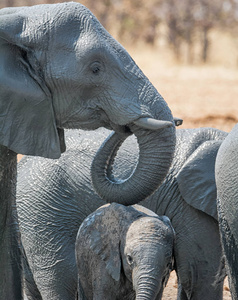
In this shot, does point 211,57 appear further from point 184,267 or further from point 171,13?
point 184,267

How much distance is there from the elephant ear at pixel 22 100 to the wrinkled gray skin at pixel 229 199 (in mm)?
668

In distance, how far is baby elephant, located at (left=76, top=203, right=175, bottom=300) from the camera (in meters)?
3.12

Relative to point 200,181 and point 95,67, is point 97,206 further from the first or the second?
point 95,67

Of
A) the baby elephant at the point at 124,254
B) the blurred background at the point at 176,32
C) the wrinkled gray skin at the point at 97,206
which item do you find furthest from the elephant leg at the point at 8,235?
the blurred background at the point at 176,32

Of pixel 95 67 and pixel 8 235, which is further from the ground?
pixel 95 67

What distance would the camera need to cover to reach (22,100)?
3.21m

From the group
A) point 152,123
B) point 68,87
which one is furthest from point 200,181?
point 68,87

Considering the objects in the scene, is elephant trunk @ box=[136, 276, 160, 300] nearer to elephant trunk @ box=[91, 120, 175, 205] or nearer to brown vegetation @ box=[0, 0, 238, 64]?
elephant trunk @ box=[91, 120, 175, 205]

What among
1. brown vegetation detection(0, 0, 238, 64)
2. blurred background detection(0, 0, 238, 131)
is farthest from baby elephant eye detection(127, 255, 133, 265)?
brown vegetation detection(0, 0, 238, 64)

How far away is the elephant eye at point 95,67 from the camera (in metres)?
3.17

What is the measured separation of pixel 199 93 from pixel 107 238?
8.48 m

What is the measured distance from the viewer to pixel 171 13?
1905cm

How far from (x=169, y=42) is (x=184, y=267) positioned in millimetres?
14764

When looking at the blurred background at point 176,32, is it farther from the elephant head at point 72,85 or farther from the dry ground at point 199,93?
the elephant head at point 72,85
